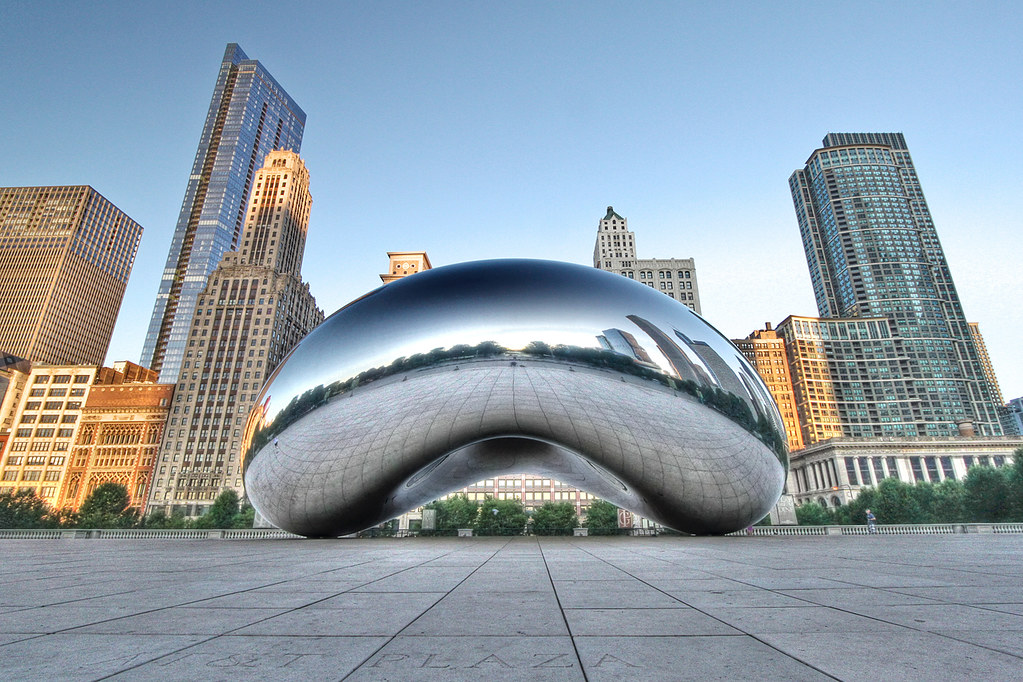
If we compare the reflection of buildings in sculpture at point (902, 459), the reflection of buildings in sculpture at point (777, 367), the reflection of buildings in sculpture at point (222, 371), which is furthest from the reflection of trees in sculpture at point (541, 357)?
the reflection of buildings in sculpture at point (777, 367)

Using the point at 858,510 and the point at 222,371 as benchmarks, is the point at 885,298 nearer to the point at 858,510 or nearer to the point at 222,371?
the point at 858,510

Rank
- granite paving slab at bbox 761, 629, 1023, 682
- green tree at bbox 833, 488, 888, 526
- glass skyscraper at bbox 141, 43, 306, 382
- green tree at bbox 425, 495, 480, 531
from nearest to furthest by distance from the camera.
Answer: granite paving slab at bbox 761, 629, 1023, 682 → green tree at bbox 833, 488, 888, 526 → green tree at bbox 425, 495, 480, 531 → glass skyscraper at bbox 141, 43, 306, 382

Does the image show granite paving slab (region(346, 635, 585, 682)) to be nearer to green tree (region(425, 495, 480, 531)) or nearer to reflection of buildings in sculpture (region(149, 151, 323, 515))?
green tree (region(425, 495, 480, 531))

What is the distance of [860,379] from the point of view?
148 metres

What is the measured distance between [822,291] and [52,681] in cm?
21746

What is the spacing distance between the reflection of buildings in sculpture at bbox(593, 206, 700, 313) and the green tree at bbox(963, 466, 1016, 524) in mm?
59295

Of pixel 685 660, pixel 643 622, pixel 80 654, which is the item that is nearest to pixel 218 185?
pixel 80 654

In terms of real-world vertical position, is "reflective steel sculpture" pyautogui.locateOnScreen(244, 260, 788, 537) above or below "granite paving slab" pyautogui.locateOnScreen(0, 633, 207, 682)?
above

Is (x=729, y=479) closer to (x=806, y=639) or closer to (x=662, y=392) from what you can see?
(x=662, y=392)

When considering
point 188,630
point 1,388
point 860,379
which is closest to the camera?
point 188,630

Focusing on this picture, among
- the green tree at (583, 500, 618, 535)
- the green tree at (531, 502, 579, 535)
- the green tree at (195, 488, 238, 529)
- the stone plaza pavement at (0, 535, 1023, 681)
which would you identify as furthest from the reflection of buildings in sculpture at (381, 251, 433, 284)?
the stone plaza pavement at (0, 535, 1023, 681)

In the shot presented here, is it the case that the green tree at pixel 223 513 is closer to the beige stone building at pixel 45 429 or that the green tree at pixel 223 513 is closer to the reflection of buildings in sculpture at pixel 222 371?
the reflection of buildings in sculpture at pixel 222 371

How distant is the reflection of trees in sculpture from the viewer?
337 inches

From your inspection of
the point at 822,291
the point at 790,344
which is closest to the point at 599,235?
the point at 790,344
